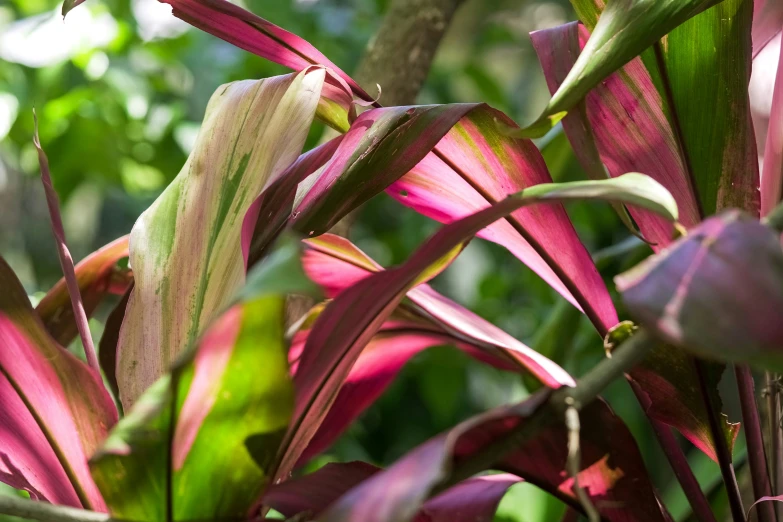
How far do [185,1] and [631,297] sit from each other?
260 millimetres

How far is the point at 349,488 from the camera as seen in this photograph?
11.7 inches

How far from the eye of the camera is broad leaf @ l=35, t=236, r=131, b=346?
47 cm

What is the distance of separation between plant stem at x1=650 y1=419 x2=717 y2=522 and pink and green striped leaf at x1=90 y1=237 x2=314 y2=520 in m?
0.22

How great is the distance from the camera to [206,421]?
243mm

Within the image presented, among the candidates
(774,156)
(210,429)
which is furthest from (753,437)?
(210,429)

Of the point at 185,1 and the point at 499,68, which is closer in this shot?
the point at 185,1

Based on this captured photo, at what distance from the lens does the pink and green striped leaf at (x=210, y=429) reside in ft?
0.71

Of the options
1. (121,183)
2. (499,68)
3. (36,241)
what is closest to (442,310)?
(121,183)

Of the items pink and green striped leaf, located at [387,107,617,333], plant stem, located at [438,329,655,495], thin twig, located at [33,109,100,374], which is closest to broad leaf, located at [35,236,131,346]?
thin twig, located at [33,109,100,374]

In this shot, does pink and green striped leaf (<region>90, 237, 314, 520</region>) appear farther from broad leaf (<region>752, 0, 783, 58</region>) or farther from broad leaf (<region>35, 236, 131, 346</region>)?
broad leaf (<region>752, 0, 783, 58</region>)

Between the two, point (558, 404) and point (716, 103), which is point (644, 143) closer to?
point (716, 103)

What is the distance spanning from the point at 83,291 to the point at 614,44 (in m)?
0.37

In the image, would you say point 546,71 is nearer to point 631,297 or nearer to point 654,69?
point 654,69

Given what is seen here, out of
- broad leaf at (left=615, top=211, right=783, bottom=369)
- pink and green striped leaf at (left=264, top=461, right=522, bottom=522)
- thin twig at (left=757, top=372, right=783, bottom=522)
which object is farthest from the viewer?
thin twig at (left=757, top=372, right=783, bottom=522)
